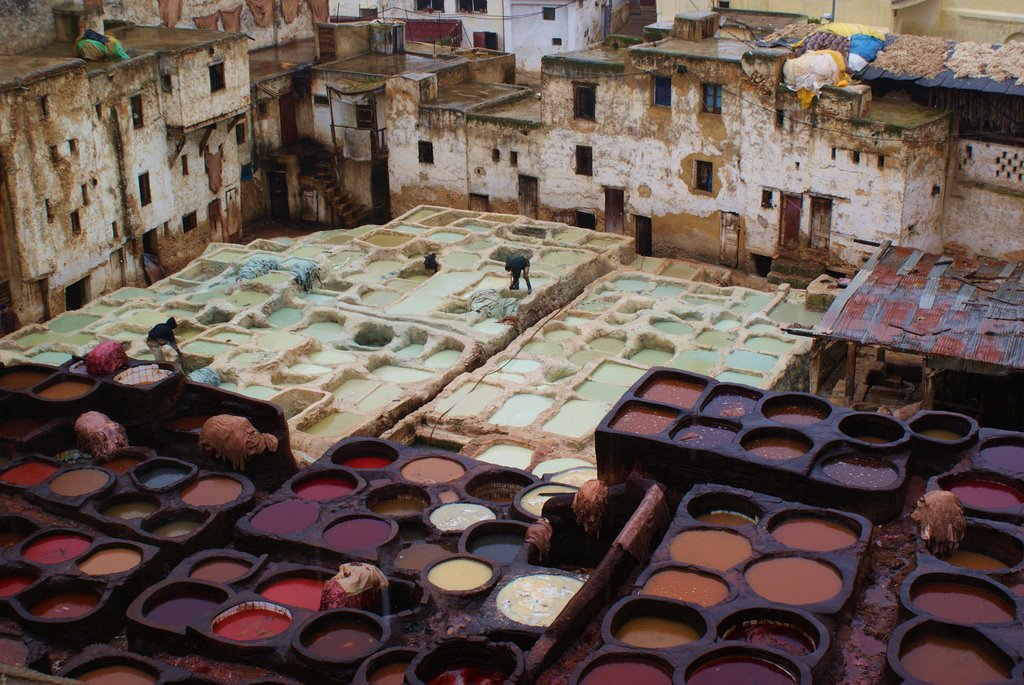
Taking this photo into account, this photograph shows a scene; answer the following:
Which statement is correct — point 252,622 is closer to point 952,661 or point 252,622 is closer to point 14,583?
point 14,583

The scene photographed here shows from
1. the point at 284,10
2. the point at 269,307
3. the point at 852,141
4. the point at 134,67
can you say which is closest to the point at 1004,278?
the point at 852,141

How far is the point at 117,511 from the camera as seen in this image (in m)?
21.8

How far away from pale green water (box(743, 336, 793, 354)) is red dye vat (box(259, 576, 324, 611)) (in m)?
15.1

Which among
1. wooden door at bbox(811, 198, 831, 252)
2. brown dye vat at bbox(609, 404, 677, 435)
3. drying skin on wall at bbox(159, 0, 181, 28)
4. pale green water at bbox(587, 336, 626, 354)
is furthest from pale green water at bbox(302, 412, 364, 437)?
drying skin on wall at bbox(159, 0, 181, 28)

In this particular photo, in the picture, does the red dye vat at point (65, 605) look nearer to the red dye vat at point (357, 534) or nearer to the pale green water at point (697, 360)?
the red dye vat at point (357, 534)

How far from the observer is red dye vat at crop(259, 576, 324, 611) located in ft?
61.7

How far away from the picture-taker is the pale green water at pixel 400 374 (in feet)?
98.4

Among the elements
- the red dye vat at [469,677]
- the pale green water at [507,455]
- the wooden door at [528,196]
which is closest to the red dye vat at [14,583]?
the red dye vat at [469,677]

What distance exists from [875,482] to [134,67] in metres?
24.9

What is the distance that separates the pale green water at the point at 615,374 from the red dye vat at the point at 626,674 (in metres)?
14.8

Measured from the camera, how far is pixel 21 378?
2528cm

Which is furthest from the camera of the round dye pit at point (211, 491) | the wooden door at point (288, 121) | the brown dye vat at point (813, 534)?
the wooden door at point (288, 121)

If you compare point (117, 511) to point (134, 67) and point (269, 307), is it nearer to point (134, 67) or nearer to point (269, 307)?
point (269, 307)

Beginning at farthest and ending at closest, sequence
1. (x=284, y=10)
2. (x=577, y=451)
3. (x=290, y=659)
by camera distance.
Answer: (x=284, y=10), (x=577, y=451), (x=290, y=659)
